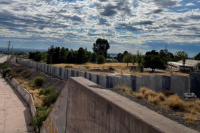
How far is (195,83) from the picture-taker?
13.8 meters

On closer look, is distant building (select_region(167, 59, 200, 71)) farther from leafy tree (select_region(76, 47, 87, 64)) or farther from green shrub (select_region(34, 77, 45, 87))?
green shrub (select_region(34, 77, 45, 87))

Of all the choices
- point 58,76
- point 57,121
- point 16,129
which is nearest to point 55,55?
point 58,76

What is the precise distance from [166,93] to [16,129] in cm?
1517

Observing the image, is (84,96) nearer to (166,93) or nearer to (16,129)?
(166,93)

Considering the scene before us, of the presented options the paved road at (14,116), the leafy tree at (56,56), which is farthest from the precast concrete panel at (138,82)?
the leafy tree at (56,56)

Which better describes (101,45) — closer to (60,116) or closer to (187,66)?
(187,66)

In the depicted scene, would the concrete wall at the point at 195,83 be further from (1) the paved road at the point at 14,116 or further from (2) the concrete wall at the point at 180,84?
(1) the paved road at the point at 14,116

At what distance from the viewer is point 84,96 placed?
33.2ft

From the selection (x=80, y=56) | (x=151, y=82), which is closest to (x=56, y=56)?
(x=80, y=56)

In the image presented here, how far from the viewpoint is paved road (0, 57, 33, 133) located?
21.1 metres

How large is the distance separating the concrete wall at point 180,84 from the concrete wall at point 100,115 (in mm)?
7204

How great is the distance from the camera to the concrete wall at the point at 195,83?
13.6 meters

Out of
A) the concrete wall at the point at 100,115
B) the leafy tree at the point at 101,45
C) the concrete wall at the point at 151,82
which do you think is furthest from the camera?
the leafy tree at the point at 101,45

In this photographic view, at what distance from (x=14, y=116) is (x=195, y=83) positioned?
808 inches
